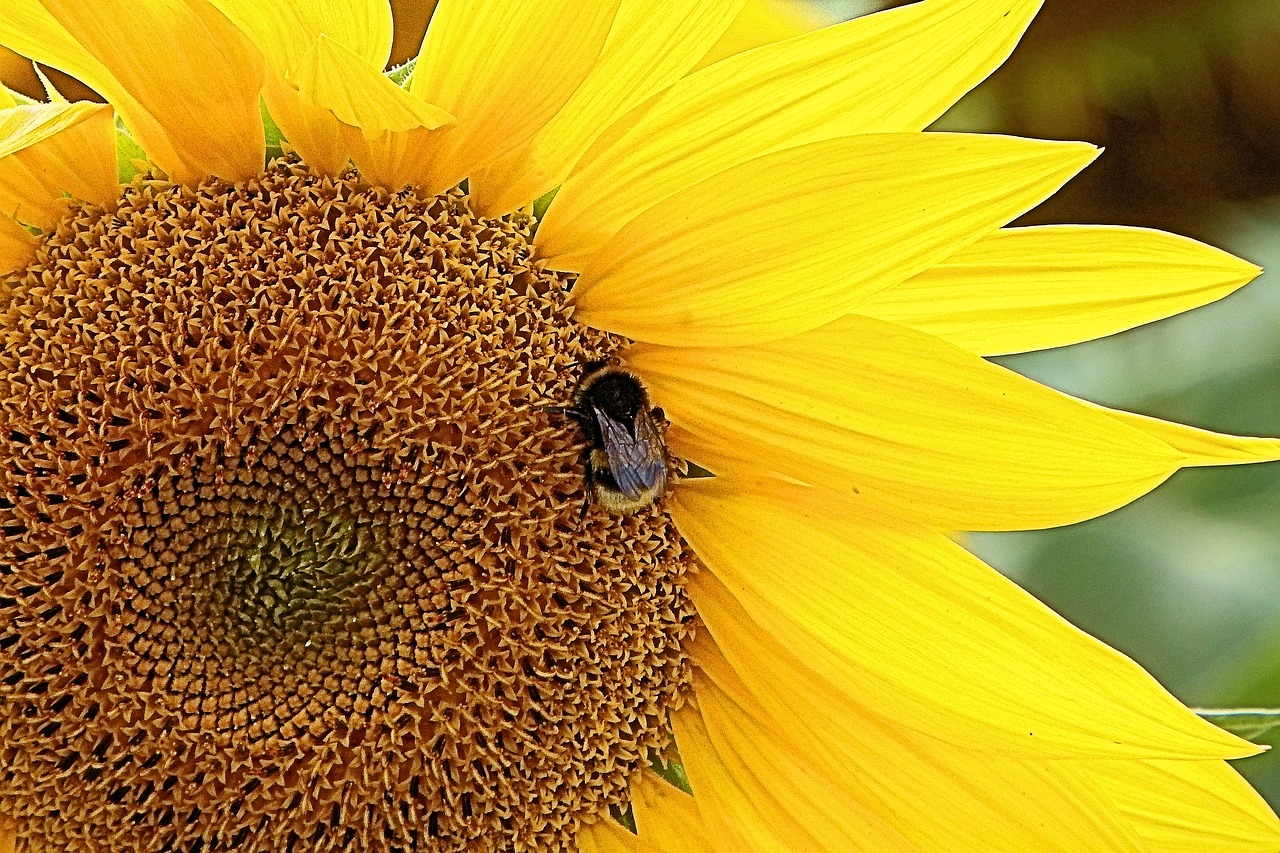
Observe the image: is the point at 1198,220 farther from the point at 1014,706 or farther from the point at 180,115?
the point at 180,115

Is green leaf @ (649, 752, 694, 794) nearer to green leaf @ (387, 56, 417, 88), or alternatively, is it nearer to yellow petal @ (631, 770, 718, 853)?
yellow petal @ (631, 770, 718, 853)

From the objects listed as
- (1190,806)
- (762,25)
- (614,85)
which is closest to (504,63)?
(614,85)

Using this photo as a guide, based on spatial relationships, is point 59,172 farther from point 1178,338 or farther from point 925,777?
point 1178,338

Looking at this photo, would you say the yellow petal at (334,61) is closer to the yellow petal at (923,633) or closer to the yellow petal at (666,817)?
the yellow petal at (923,633)

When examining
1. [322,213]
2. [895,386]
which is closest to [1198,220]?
[895,386]

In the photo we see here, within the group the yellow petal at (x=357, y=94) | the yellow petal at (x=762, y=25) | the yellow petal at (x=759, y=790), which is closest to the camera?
the yellow petal at (x=357, y=94)

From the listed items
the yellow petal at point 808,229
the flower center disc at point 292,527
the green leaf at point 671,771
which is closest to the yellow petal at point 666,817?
the green leaf at point 671,771
